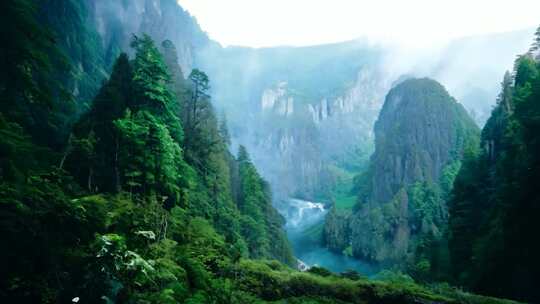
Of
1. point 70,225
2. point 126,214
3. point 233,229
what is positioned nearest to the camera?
point 70,225

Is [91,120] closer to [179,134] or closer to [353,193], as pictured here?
[179,134]

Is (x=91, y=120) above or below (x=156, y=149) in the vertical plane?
above

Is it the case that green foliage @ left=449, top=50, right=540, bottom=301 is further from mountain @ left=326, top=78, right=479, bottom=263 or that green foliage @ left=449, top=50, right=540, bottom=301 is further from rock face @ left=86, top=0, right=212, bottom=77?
rock face @ left=86, top=0, right=212, bottom=77

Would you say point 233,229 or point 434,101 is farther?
point 434,101

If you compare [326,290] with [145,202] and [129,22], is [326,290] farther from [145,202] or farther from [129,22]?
[129,22]

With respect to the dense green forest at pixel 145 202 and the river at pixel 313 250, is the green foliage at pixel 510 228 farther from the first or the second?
the river at pixel 313 250

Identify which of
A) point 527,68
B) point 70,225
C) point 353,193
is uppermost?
point 527,68

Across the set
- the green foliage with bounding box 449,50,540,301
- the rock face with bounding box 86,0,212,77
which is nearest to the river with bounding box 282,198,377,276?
the green foliage with bounding box 449,50,540,301

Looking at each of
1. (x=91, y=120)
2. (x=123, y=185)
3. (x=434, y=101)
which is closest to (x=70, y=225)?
(x=123, y=185)
